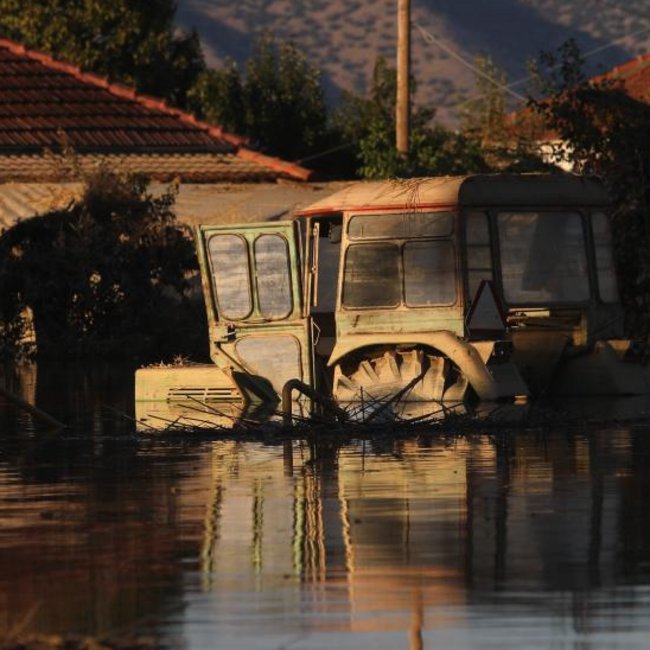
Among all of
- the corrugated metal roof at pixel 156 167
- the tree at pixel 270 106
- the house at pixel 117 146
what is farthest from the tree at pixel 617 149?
the tree at pixel 270 106

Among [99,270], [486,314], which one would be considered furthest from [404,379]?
[99,270]

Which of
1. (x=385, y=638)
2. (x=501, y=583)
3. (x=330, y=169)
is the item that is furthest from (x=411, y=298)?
(x=330, y=169)

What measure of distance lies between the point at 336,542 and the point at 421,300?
8872mm

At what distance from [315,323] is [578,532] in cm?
1049

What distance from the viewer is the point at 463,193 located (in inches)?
826

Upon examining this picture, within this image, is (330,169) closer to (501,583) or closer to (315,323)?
(315,323)

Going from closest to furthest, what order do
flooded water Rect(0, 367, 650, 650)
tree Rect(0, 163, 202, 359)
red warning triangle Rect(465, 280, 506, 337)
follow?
1. flooded water Rect(0, 367, 650, 650)
2. red warning triangle Rect(465, 280, 506, 337)
3. tree Rect(0, 163, 202, 359)

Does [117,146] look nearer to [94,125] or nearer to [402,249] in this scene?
[94,125]

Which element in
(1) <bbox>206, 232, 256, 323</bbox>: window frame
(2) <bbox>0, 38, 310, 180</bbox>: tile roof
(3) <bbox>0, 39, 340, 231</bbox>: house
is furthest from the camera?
(2) <bbox>0, 38, 310, 180</bbox>: tile roof

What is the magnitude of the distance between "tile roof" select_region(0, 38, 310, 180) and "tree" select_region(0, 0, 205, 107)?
7.41 m

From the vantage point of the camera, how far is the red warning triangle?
20188 mm

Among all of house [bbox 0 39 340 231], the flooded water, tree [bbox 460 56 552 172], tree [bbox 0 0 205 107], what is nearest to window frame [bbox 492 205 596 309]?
the flooded water

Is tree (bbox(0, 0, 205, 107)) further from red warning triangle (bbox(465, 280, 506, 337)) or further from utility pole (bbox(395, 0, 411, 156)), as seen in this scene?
A: red warning triangle (bbox(465, 280, 506, 337))

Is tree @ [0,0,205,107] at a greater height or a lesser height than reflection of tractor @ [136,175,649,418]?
greater
